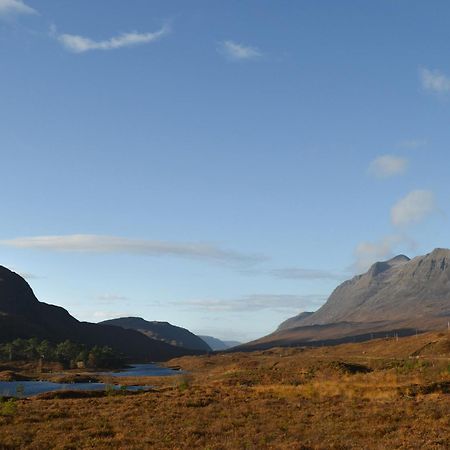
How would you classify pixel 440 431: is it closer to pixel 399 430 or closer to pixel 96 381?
pixel 399 430

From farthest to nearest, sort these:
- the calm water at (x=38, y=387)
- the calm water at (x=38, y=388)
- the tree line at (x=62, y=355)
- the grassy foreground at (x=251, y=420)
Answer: the tree line at (x=62, y=355) < the calm water at (x=38, y=388) < the calm water at (x=38, y=387) < the grassy foreground at (x=251, y=420)

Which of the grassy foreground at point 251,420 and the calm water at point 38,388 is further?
the calm water at point 38,388

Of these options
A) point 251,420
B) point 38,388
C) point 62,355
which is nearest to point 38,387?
point 38,388

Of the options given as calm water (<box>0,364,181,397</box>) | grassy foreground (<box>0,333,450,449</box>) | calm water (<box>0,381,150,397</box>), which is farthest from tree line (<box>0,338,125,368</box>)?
grassy foreground (<box>0,333,450,449</box>)

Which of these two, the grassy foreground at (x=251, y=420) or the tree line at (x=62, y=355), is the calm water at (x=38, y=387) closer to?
the grassy foreground at (x=251, y=420)

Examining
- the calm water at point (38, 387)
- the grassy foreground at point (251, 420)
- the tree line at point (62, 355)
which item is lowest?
the calm water at point (38, 387)

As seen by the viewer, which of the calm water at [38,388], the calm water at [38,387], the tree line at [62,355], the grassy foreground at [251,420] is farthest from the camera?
the tree line at [62,355]

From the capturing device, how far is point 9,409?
38781mm

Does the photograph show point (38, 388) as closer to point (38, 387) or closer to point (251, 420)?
point (38, 387)

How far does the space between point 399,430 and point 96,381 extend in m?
89.8

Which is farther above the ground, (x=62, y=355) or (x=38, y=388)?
(x=62, y=355)

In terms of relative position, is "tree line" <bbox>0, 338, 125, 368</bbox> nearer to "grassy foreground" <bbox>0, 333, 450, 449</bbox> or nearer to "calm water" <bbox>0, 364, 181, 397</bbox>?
"calm water" <bbox>0, 364, 181, 397</bbox>

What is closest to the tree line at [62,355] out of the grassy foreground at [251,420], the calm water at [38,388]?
the calm water at [38,388]

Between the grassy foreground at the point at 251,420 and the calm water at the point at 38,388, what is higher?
the grassy foreground at the point at 251,420
